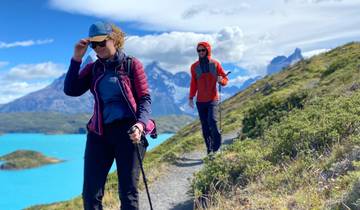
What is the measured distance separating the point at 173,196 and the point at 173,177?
81.6 inches

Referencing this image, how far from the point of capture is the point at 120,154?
480cm

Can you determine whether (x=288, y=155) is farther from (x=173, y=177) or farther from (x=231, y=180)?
(x=173, y=177)

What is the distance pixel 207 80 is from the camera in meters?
10.9

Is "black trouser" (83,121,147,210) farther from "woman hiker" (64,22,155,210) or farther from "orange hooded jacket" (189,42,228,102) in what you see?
"orange hooded jacket" (189,42,228,102)

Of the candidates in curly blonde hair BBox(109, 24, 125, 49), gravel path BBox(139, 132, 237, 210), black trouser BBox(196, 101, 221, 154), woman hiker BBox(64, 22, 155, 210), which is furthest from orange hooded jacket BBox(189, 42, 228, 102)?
woman hiker BBox(64, 22, 155, 210)

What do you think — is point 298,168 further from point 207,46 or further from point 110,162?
point 207,46

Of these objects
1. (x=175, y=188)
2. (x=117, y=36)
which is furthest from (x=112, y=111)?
(x=175, y=188)

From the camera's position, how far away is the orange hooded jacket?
1088 centimetres

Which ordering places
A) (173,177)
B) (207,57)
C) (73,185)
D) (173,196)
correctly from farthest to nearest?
(73,185) → (173,177) → (207,57) → (173,196)

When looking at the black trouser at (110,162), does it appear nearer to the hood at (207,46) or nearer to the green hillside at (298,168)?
the green hillside at (298,168)

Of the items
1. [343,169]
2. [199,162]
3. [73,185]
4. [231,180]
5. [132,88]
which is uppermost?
[132,88]

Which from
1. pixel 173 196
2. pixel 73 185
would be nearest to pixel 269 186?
pixel 173 196

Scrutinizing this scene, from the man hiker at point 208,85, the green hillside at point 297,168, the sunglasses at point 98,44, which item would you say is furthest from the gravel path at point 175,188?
the sunglasses at point 98,44

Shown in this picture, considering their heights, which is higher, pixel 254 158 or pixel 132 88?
pixel 132 88
